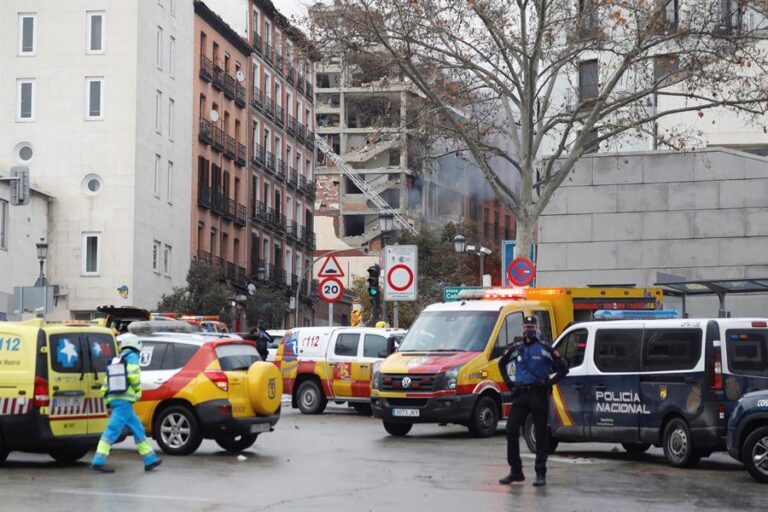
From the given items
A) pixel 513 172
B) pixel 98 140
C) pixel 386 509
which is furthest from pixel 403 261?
pixel 98 140

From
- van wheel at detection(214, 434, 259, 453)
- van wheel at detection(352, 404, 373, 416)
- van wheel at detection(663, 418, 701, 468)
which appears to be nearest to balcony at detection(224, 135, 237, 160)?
van wheel at detection(352, 404, 373, 416)

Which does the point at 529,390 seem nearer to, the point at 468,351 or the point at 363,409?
the point at 468,351

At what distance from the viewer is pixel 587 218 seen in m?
37.9

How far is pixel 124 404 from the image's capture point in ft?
56.4

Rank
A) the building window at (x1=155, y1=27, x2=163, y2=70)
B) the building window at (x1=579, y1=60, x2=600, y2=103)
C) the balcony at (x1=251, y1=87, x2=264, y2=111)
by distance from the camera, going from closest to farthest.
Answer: the building window at (x1=579, y1=60, x2=600, y2=103) < the building window at (x1=155, y1=27, x2=163, y2=70) < the balcony at (x1=251, y1=87, x2=264, y2=111)

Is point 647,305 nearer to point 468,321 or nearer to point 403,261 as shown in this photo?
point 468,321

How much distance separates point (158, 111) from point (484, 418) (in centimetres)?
4307

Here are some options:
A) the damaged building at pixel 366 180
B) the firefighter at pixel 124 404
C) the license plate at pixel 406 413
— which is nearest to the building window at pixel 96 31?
the license plate at pixel 406 413

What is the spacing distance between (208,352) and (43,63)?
45.9 metres

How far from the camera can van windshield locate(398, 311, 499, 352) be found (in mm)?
24812

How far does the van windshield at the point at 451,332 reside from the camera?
24.8m

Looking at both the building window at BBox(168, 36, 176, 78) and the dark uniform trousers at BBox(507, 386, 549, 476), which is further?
the building window at BBox(168, 36, 176, 78)

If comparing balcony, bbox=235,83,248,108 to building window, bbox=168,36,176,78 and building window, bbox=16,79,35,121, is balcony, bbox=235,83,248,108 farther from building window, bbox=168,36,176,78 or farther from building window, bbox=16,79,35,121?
building window, bbox=16,79,35,121

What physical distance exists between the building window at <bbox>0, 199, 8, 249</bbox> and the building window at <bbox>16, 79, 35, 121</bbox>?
7.84m
